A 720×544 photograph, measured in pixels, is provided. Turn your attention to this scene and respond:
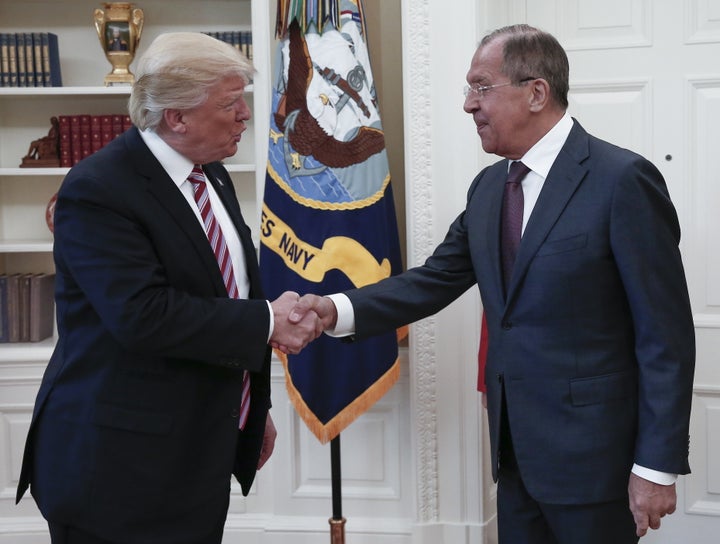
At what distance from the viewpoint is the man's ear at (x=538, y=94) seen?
1.99 meters

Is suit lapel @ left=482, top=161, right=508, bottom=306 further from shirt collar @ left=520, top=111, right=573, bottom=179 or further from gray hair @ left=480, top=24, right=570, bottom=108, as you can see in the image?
gray hair @ left=480, top=24, right=570, bottom=108

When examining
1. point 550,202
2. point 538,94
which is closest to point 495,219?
point 550,202

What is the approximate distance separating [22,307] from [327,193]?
56.4 inches

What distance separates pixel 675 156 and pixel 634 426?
5.17 ft

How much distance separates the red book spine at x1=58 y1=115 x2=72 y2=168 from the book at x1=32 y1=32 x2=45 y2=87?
0.15 m

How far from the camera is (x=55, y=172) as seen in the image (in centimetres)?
345

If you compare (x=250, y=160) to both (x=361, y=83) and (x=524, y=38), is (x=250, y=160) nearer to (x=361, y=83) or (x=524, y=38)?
(x=361, y=83)

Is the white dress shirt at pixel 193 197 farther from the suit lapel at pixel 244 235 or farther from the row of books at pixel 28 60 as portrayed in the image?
the row of books at pixel 28 60

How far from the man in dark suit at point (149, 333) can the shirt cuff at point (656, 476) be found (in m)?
0.80

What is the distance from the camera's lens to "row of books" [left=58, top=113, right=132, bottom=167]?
11.6 feet

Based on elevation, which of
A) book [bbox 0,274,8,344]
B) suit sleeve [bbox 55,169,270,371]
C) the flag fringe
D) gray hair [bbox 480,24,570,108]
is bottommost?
the flag fringe

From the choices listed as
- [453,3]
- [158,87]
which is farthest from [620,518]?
[453,3]

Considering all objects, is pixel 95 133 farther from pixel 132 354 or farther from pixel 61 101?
pixel 132 354

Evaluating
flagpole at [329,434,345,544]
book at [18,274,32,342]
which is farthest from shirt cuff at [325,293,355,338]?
book at [18,274,32,342]
